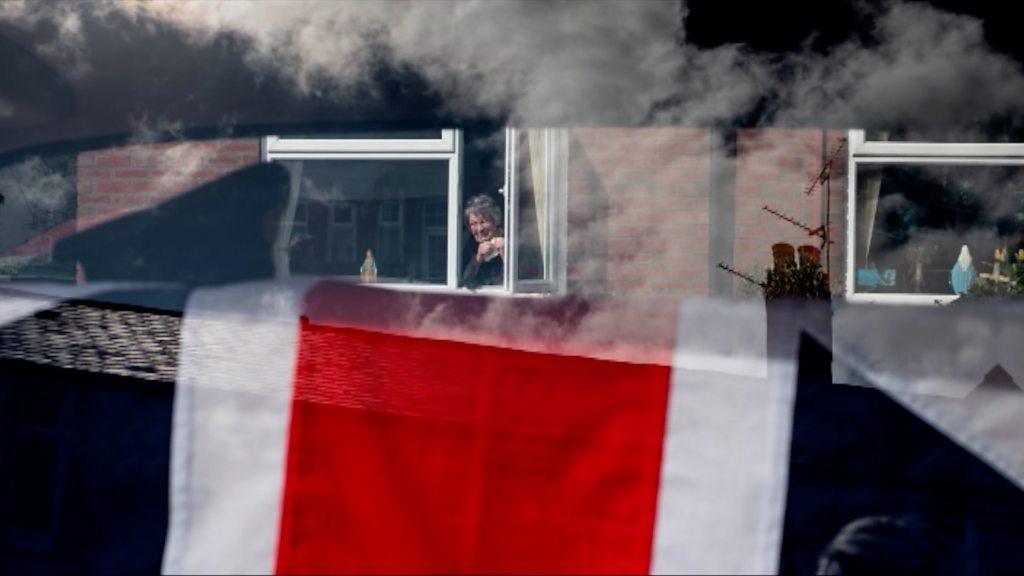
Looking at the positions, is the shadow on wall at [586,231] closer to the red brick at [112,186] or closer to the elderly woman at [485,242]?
the elderly woman at [485,242]

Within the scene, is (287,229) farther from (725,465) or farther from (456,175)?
(725,465)

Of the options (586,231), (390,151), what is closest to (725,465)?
(586,231)

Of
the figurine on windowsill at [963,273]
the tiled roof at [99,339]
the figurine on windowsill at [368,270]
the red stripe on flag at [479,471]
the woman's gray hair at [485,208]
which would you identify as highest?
the woman's gray hair at [485,208]

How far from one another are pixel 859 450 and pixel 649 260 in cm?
36

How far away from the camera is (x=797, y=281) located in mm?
1229

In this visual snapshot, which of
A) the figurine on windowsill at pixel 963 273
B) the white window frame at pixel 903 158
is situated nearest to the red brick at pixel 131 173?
the white window frame at pixel 903 158

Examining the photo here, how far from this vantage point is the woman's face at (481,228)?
130 centimetres

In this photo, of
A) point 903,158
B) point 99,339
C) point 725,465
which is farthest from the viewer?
point 903,158

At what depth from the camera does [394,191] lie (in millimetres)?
1338

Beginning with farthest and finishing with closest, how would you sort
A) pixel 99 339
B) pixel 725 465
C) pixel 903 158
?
1. pixel 903 158
2. pixel 99 339
3. pixel 725 465

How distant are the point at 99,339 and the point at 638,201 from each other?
0.76 metres

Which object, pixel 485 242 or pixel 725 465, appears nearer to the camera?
pixel 725 465

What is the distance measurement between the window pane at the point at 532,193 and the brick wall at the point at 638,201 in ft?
0.13

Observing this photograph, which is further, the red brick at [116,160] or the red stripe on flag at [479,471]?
the red brick at [116,160]
